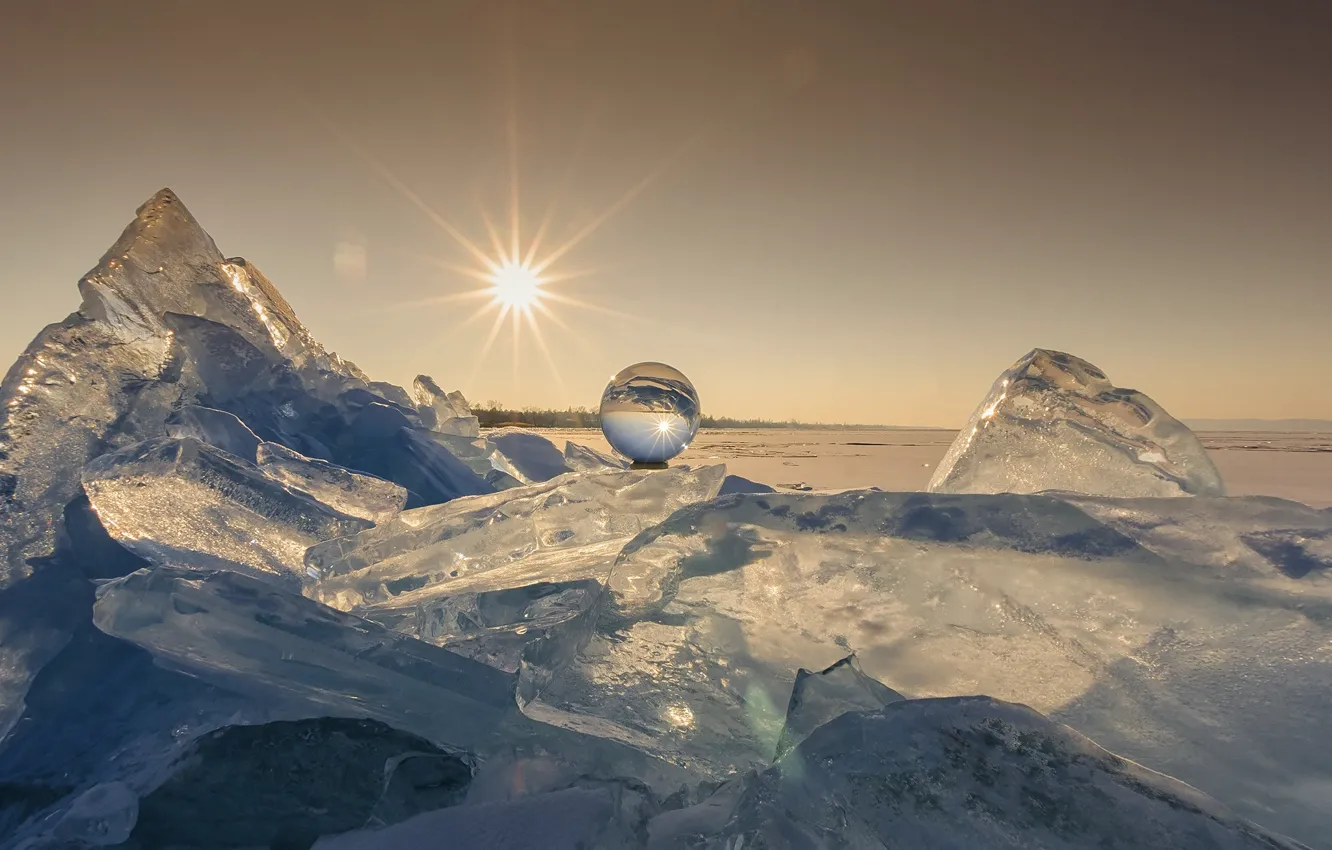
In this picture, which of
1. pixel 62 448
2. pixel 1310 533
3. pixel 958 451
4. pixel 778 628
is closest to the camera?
pixel 1310 533

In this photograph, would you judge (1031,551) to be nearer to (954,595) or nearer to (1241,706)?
(954,595)

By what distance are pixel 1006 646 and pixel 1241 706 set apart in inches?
11.6

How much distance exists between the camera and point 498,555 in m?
1.79

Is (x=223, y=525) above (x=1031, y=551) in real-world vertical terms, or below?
above

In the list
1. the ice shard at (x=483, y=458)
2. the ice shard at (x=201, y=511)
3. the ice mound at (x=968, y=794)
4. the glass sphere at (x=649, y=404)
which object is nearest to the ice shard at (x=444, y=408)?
the ice shard at (x=483, y=458)

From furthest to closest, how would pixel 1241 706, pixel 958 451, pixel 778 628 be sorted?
pixel 958 451 < pixel 778 628 < pixel 1241 706

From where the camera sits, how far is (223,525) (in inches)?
71.5

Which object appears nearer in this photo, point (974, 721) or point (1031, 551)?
point (974, 721)

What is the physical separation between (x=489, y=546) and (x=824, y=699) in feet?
3.61

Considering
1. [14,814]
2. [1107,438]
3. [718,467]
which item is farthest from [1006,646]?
[14,814]

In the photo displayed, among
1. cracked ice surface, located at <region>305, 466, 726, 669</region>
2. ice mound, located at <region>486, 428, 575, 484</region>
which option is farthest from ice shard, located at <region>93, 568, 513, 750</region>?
ice mound, located at <region>486, 428, 575, 484</region>

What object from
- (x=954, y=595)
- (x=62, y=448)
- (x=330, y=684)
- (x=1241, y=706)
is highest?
(x=62, y=448)

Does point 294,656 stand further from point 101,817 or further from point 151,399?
Answer: point 151,399

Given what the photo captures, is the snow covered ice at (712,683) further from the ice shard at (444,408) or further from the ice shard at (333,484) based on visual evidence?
the ice shard at (444,408)
